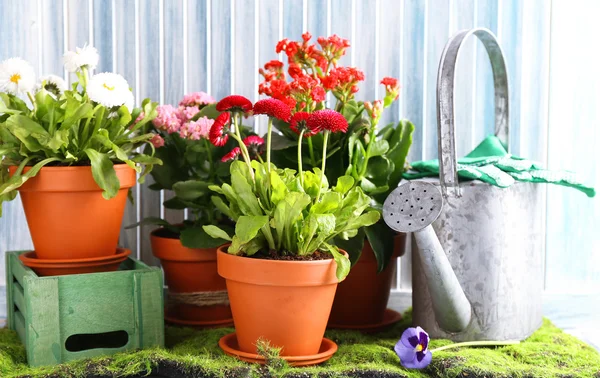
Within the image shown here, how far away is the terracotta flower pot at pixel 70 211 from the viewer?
1590 mm

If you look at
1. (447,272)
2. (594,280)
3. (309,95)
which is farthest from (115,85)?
(594,280)

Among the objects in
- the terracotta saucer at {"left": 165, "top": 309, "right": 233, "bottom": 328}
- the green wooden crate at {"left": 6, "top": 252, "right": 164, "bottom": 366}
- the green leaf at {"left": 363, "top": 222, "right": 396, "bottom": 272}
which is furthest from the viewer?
the terracotta saucer at {"left": 165, "top": 309, "right": 233, "bottom": 328}

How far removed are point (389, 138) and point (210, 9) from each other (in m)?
0.63

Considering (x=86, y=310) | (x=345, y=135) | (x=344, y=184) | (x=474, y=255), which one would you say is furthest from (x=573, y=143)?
(x=86, y=310)

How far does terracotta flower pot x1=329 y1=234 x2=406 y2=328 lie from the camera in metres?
1.83

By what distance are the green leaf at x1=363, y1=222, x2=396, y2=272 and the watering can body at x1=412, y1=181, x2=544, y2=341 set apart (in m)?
0.14

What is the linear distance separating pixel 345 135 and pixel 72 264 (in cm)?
72

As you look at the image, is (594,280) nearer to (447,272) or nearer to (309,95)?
(447,272)

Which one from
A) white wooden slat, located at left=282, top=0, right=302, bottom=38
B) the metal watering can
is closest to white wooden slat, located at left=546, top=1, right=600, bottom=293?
the metal watering can

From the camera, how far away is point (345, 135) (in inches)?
69.6

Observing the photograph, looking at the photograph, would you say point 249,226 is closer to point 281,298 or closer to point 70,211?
point 281,298

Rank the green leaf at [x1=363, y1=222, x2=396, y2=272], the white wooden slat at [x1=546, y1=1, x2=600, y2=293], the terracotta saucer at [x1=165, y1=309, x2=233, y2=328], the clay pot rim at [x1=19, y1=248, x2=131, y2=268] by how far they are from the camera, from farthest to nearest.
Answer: the white wooden slat at [x1=546, y1=1, x2=600, y2=293], the terracotta saucer at [x1=165, y1=309, x2=233, y2=328], the green leaf at [x1=363, y1=222, x2=396, y2=272], the clay pot rim at [x1=19, y1=248, x2=131, y2=268]

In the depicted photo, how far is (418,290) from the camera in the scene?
178 cm

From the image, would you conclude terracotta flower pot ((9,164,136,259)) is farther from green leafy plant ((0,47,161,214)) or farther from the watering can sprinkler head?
the watering can sprinkler head
